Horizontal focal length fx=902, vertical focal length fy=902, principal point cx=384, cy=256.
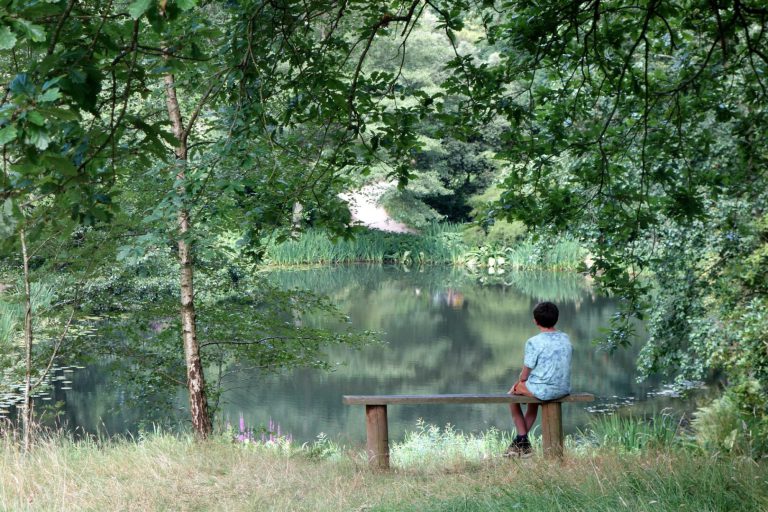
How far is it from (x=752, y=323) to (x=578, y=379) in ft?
21.4

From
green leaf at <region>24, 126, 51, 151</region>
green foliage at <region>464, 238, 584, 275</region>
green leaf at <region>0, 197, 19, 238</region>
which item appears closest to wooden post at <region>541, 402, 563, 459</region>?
green leaf at <region>0, 197, 19, 238</region>

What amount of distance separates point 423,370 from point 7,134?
12.6m

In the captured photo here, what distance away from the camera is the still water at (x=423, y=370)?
11.2 m

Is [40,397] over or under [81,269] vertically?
under

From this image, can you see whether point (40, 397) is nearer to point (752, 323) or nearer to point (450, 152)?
point (752, 323)

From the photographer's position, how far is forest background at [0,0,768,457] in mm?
2859

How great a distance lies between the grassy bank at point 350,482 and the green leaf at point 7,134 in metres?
2.38

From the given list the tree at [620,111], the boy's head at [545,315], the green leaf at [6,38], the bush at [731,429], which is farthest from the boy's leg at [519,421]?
the green leaf at [6,38]

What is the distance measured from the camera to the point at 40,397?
11.0 meters

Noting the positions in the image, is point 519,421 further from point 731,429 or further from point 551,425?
point 731,429

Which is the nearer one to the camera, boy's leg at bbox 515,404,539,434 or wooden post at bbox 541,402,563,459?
wooden post at bbox 541,402,563,459

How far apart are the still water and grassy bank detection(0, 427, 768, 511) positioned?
203 centimetres

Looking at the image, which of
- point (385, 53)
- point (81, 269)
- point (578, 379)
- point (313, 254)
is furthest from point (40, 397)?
point (385, 53)

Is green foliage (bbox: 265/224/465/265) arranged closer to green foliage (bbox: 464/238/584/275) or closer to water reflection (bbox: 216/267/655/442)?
green foliage (bbox: 464/238/584/275)
